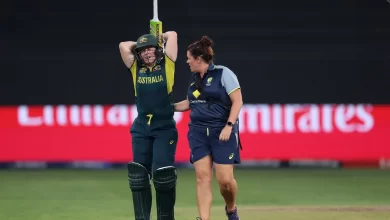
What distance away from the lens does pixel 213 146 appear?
30.7 feet

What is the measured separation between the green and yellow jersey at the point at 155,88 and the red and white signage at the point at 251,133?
7037 millimetres

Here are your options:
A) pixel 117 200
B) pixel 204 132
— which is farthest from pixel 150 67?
pixel 117 200

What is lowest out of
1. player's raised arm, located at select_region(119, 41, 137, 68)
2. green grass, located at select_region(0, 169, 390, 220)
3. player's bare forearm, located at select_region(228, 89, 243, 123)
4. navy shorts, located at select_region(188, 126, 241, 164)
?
green grass, located at select_region(0, 169, 390, 220)

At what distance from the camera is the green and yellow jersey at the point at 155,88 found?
9.18m

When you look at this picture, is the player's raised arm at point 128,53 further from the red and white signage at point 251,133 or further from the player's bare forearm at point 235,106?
the red and white signage at point 251,133

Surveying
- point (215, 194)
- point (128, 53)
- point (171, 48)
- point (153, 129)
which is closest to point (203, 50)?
point (171, 48)

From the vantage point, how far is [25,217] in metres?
10.9

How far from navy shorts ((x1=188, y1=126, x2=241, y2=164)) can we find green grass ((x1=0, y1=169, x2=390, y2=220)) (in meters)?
1.62

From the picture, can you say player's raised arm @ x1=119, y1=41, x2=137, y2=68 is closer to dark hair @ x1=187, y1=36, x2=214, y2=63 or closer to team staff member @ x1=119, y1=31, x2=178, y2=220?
Answer: team staff member @ x1=119, y1=31, x2=178, y2=220

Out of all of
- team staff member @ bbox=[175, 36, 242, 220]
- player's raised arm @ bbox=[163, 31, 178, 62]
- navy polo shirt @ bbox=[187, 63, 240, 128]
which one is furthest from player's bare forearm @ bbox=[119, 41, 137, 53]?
navy polo shirt @ bbox=[187, 63, 240, 128]

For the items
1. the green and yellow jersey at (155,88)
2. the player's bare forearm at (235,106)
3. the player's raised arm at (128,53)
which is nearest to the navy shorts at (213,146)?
the player's bare forearm at (235,106)

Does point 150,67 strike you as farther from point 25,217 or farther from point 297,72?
point 297,72

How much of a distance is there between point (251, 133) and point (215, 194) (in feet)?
11.1

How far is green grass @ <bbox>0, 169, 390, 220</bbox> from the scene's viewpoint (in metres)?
11.1
